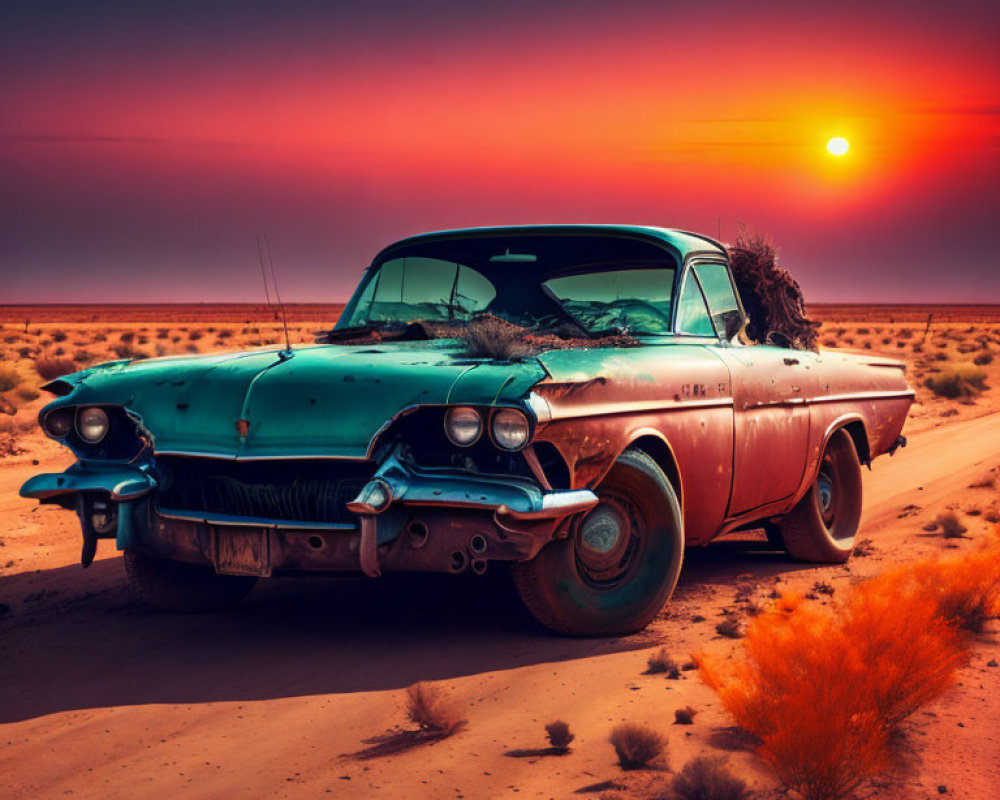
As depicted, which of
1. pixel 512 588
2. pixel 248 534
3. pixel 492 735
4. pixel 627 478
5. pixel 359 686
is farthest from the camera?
pixel 512 588

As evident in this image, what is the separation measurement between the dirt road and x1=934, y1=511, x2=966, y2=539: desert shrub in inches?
52.4

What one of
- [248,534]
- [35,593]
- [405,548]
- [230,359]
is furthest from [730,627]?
[35,593]

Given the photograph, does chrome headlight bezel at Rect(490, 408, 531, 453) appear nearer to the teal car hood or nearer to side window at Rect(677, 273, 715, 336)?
the teal car hood

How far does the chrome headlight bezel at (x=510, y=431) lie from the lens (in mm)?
4805

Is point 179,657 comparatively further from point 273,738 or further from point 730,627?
point 730,627

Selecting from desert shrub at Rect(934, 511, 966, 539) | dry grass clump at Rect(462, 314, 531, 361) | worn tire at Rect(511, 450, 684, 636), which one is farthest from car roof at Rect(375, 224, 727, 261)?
desert shrub at Rect(934, 511, 966, 539)

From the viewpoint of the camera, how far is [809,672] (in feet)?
14.0

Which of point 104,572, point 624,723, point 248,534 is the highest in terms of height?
point 248,534

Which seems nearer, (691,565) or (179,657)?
(179,657)

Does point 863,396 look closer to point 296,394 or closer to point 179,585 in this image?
point 296,394

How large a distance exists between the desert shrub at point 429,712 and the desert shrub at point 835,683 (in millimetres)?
997

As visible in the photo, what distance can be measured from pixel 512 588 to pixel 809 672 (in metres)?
2.60

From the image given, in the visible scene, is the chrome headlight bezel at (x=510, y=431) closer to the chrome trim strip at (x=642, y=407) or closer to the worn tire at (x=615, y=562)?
the chrome trim strip at (x=642, y=407)

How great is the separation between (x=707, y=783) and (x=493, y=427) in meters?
1.87
